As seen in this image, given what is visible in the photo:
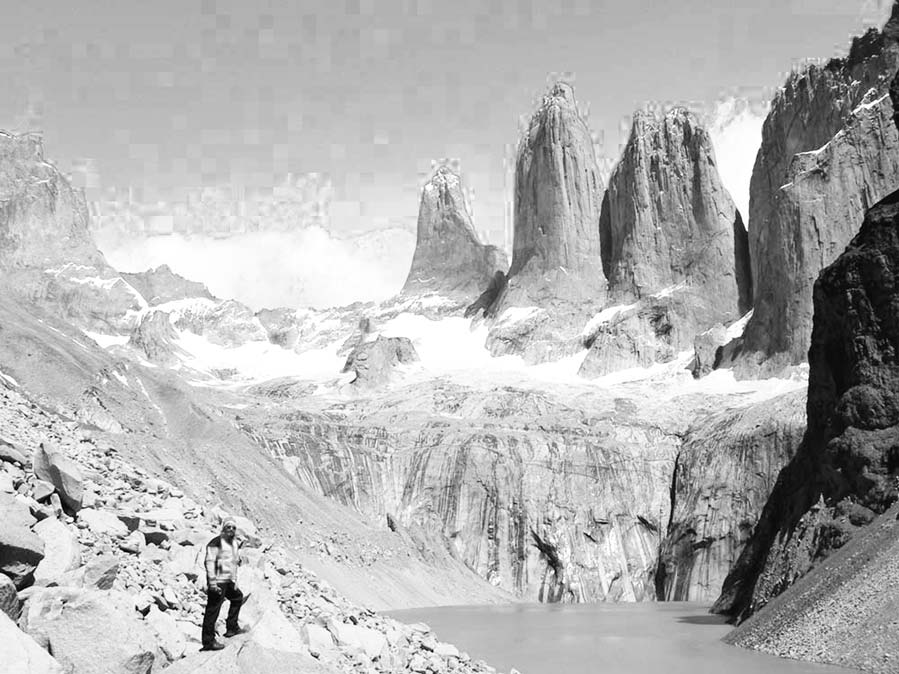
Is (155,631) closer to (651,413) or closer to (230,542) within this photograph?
(230,542)

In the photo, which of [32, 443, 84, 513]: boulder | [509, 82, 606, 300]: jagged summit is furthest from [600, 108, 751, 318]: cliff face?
[32, 443, 84, 513]: boulder

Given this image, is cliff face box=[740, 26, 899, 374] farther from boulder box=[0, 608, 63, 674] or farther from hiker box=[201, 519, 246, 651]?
boulder box=[0, 608, 63, 674]

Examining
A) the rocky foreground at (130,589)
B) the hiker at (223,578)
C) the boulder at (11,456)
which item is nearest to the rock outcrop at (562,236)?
the rocky foreground at (130,589)

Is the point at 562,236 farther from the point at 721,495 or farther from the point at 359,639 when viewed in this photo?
the point at 359,639

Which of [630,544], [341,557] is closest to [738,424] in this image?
[630,544]

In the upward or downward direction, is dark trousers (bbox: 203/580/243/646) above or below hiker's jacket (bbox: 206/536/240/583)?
below

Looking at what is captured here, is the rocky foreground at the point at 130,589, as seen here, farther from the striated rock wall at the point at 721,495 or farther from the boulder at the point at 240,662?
the striated rock wall at the point at 721,495
